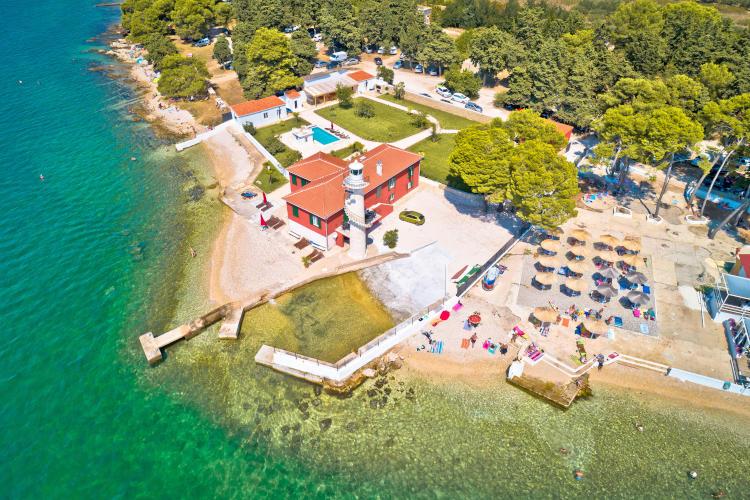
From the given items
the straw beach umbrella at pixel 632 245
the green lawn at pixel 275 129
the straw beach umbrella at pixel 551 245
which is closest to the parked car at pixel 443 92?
the green lawn at pixel 275 129

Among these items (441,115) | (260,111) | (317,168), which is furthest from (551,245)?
(260,111)

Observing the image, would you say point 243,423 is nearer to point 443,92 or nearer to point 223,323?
point 223,323

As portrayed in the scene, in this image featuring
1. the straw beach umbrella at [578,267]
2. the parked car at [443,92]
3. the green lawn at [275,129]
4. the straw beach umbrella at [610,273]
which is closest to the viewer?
the straw beach umbrella at [610,273]

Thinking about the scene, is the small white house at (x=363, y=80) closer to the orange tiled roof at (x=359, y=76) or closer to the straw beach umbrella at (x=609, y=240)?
the orange tiled roof at (x=359, y=76)

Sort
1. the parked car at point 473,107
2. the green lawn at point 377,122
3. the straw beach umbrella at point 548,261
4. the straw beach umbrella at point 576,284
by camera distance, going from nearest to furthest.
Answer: the straw beach umbrella at point 576,284, the straw beach umbrella at point 548,261, the green lawn at point 377,122, the parked car at point 473,107

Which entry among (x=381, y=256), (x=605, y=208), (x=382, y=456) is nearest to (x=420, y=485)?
(x=382, y=456)

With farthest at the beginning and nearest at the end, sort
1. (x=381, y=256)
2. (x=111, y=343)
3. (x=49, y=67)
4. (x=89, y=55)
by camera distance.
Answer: (x=89, y=55), (x=49, y=67), (x=381, y=256), (x=111, y=343)

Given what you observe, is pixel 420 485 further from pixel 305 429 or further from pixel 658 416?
pixel 658 416
